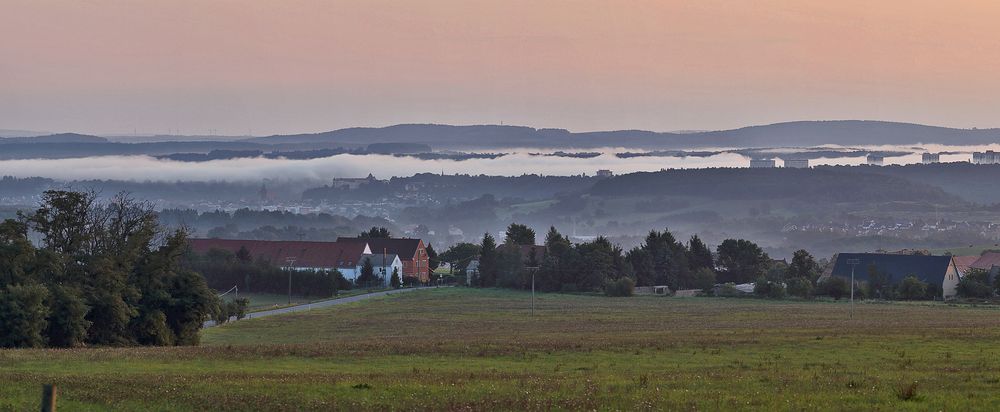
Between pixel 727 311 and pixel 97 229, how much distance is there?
128 feet

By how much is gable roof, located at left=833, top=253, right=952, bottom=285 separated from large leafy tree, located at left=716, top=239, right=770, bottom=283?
8.40m

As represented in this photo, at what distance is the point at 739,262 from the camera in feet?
431

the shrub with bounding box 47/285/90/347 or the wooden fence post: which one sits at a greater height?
the wooden fence post

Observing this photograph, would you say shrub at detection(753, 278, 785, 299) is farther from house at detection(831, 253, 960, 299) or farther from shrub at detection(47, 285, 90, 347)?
shrub at detection(47, 285, 90, 347)

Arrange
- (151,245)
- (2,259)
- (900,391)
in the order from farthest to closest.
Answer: (151,245) → (2,259) → (900,391)

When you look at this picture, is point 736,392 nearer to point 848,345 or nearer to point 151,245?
point 848,345

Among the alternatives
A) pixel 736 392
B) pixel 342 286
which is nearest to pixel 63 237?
pixel 736 392

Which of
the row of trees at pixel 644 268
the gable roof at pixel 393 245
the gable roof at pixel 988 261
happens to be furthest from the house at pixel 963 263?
the gable roof at pixel 393 245

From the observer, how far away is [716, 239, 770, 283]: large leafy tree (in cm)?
13025

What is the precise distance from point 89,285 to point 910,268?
84.5 metres

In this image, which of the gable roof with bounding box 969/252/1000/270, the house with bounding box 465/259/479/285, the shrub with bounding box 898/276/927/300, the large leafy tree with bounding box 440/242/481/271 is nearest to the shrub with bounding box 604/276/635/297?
the shrub with bounding box 898/276/927/300

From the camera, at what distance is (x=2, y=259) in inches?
1993

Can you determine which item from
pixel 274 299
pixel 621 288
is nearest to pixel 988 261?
pixel 621 288

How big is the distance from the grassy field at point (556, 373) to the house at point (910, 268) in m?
61.5
